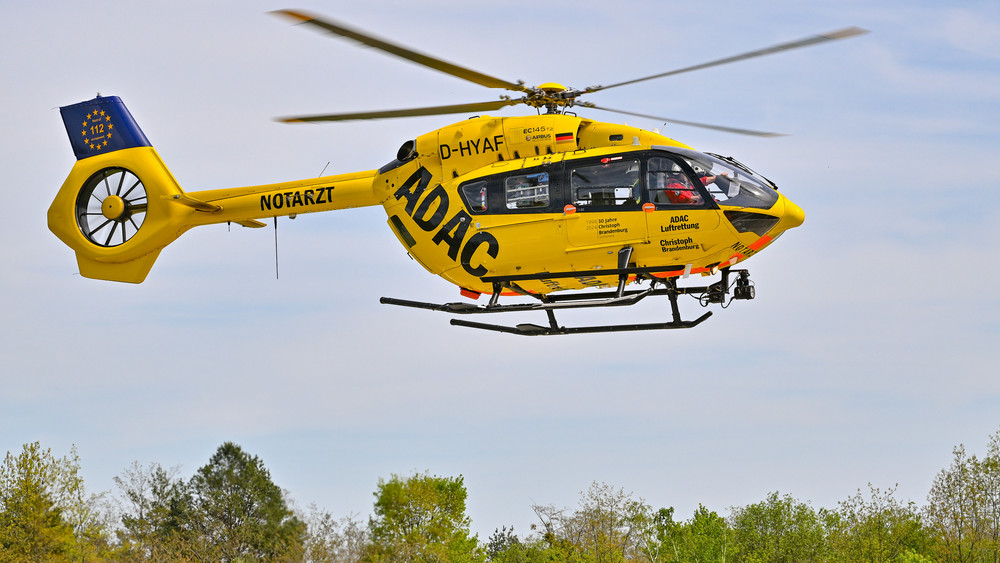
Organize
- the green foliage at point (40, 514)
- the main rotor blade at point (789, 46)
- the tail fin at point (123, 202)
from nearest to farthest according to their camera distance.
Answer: the main rotor blade at point (789, 46) < the tail fin at point (123, 202) < the green foliage at point (40, 514)

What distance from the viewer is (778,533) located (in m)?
60.3

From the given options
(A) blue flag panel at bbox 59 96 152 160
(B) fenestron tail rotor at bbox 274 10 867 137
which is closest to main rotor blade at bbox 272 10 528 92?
(B) fenestron tail rotor at bbox 274 10 867 137

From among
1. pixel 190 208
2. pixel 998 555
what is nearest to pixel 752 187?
pixel 190 208

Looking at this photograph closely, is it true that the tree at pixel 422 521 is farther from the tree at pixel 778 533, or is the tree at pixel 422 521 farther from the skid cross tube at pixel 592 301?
the skid cross tube at pixel 592 301

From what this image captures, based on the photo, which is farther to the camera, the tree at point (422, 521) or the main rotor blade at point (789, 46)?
the tree at point (422, 521)

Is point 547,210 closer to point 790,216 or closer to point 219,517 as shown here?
point 790,216

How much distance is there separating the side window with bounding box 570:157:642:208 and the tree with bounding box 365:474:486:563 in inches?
1718

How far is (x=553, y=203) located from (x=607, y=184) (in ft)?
2.89

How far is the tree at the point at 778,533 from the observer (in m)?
57.8

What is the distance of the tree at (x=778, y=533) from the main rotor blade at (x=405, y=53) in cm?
4305

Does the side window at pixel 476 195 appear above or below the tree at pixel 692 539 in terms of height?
above

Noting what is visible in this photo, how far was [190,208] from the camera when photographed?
2169 centimetres

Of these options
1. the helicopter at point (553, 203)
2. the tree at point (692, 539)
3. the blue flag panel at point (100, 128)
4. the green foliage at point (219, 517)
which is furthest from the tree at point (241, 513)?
the helicopter at point (553, 203)

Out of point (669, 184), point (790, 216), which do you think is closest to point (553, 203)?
point (669, 184)
